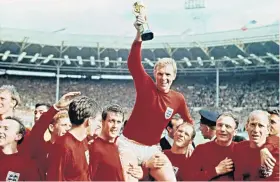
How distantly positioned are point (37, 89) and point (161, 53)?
1.55 m

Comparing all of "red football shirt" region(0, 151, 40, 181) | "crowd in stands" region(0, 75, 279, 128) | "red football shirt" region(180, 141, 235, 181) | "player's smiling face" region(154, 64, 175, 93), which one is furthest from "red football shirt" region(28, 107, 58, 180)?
"red football shirt" region(180, 141, 235, 181)

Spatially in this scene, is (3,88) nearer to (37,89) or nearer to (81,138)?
(81,138)

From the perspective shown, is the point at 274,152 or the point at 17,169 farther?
the point at 274,152

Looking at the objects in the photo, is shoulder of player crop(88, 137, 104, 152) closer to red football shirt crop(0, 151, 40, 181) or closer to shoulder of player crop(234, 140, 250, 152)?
red football shirt crop(0, 151, 40, 181)

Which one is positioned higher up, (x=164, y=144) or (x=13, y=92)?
(x=13, y=92)

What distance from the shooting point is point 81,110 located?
250 cm

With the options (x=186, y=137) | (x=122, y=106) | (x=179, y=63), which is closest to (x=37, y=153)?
(x=122, y=106)

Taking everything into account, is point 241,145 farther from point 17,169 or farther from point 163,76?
point 17,169

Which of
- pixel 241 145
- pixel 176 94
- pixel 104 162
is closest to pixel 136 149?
pixel 104 162

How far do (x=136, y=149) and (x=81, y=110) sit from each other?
0.42 metres

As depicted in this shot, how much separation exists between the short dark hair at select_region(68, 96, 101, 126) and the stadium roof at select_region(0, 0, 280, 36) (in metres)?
0.56

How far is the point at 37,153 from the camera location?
8.71 feet

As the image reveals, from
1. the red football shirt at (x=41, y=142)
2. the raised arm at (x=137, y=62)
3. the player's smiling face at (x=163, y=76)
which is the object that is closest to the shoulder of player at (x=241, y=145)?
the player's smiling face at (x=163, y=76)

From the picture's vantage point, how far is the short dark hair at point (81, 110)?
2496mm
